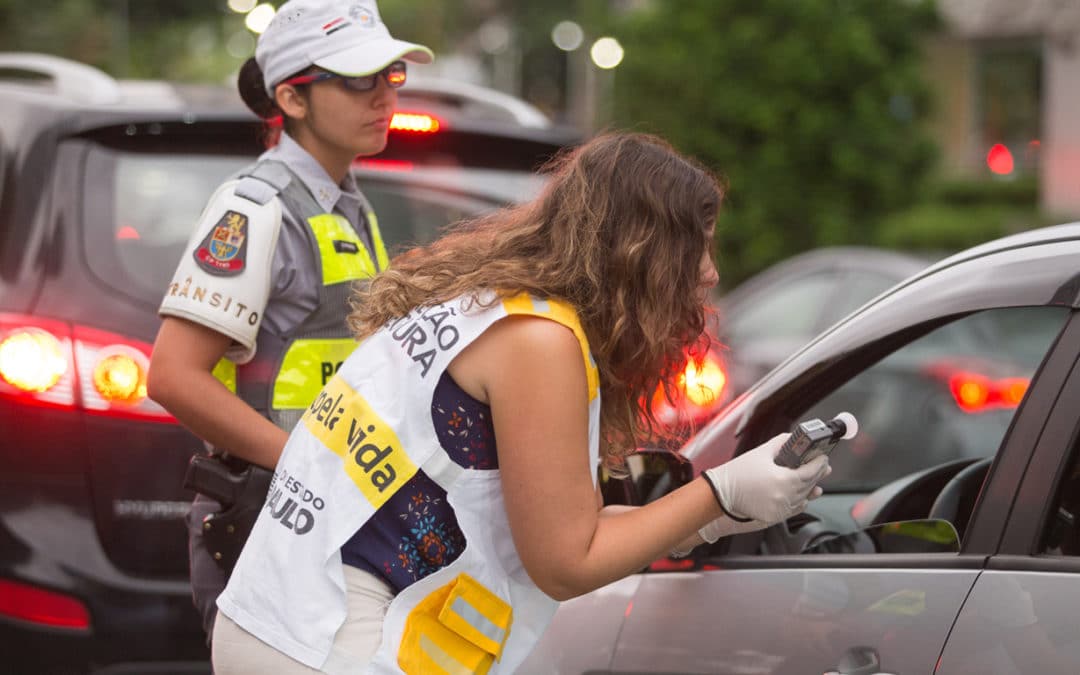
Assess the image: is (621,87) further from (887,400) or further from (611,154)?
(611,154)

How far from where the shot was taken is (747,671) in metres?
2.55

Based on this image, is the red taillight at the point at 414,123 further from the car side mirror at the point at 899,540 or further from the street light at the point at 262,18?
the car side mirror at the point at 899,540

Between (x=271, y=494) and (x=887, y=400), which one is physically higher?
(x=271, y=494)

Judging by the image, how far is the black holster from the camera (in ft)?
9.21

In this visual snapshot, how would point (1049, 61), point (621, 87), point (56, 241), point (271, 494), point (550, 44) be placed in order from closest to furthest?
point (271, 494), point (56, 241), point (621, 87), point (1049, 61), point (550, 44)

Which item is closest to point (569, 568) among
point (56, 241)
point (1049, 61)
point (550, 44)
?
point (56, 241)

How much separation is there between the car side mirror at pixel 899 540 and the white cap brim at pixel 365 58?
4.20 feet

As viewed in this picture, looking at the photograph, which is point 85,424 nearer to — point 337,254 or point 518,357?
point 337,254

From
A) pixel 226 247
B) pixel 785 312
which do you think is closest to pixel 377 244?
pixel 226 247

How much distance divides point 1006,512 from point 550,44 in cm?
6104

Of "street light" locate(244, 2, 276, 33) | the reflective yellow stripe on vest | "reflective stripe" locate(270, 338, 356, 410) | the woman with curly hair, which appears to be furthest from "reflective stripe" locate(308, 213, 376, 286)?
the woman with curly hair

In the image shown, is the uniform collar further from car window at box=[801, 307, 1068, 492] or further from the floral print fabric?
car window at box=[801, 307, 1068, 492]

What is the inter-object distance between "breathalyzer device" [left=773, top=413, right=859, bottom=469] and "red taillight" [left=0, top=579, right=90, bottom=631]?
201 cm

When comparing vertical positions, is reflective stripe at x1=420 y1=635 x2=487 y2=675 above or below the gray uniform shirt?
below
